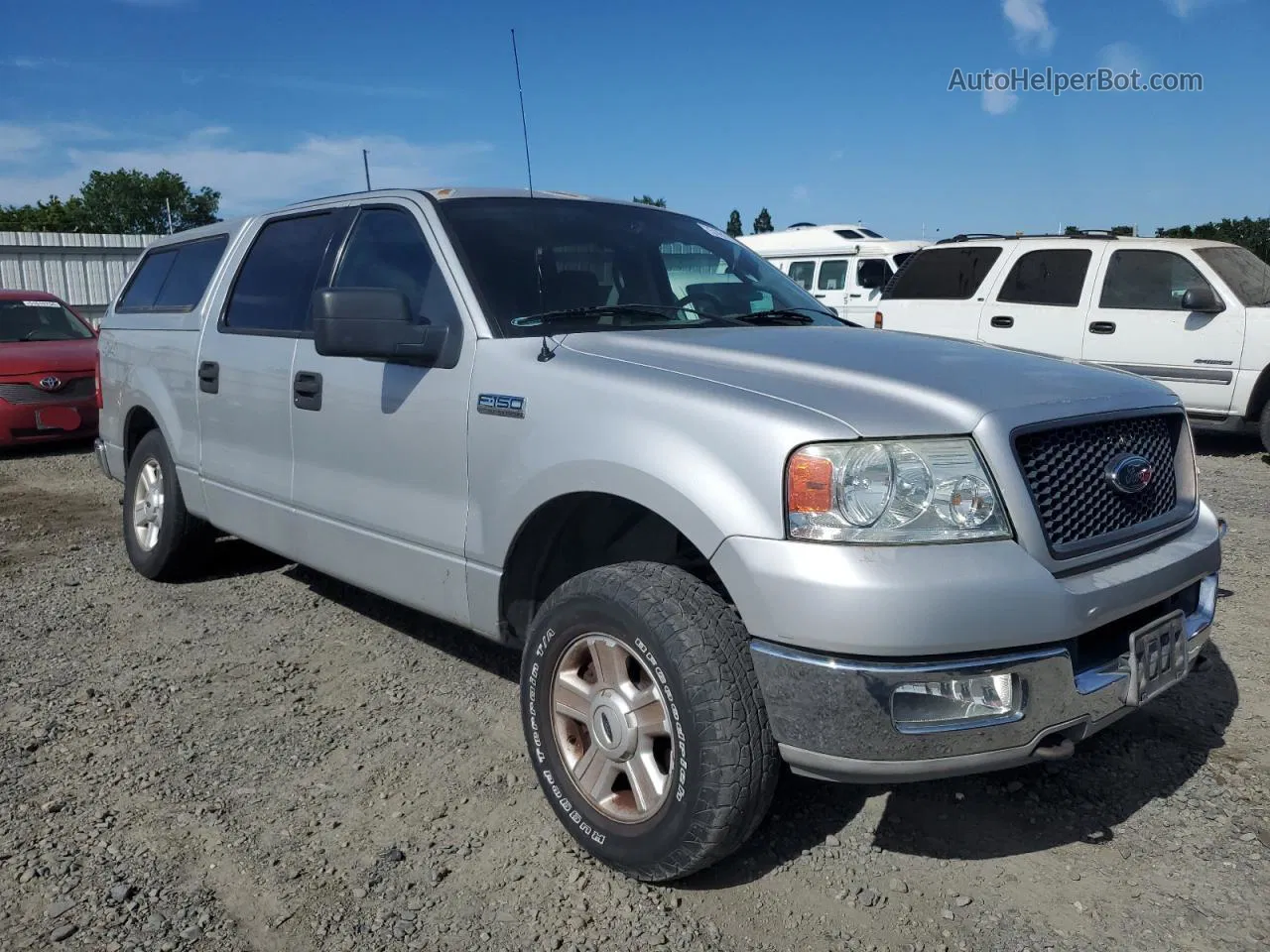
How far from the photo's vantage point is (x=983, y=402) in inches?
96.0

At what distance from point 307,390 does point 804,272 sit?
1606 cm

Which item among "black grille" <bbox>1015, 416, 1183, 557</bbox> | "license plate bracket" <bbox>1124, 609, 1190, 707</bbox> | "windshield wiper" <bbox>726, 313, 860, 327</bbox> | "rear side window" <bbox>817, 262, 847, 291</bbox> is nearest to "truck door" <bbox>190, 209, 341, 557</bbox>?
"windshield wiper" <bbox>726, 313, 860, 327</bbox>

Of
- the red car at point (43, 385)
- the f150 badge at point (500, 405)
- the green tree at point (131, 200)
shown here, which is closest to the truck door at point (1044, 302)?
the f150 badge at point (500, 405)

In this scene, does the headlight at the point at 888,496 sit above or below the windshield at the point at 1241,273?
below

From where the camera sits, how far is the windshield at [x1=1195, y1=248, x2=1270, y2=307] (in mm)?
8937

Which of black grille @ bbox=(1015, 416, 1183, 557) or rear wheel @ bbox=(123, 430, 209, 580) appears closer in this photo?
black grille @ bbox=(1015, 416, 1183, 557)

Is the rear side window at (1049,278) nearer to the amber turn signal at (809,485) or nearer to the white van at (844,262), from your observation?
the white van at (844,262)

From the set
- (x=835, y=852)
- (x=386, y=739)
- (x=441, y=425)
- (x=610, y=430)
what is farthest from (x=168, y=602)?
(x=835, y=852)

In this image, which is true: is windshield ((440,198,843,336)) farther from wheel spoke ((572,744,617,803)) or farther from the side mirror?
wheel spoke ((572,744,617,803))

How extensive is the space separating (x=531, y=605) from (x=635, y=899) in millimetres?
943

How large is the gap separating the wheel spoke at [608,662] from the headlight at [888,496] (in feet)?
2.13

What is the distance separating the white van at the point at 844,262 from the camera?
1759cm

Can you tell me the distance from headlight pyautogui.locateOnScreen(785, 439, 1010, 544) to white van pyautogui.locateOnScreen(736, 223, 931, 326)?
1484cm

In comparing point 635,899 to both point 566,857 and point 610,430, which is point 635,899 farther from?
point 610,430
